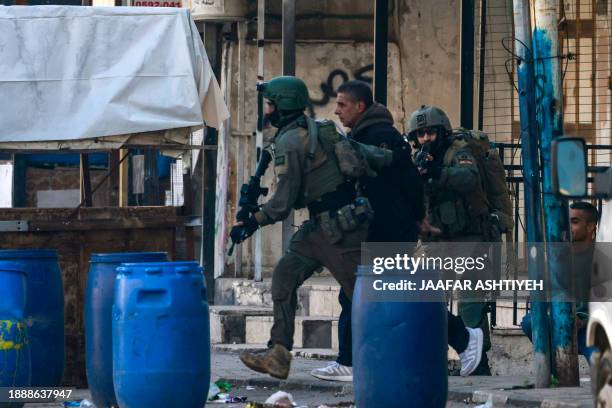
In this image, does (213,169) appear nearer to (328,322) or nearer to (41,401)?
(328,322)

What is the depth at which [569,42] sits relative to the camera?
1496 centimetres

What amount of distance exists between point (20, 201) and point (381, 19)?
1122cm

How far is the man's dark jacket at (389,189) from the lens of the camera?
10125 millimetres

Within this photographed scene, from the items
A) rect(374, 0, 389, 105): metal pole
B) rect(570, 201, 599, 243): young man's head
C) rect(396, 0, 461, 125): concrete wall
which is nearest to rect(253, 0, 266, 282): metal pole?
rect(396, 0, 461, 125): concrete wall

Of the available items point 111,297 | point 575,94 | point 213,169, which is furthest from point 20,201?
point 111,297

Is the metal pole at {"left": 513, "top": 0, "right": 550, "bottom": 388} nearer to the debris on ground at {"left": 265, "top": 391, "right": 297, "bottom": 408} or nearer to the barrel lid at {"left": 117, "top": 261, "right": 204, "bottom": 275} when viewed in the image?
the debris on ground at {"left": 265, "top": 391, "right": 297, "bottom": 408}

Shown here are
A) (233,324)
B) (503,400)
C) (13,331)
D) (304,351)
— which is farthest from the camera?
(233,324)

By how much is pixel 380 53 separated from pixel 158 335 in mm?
5053

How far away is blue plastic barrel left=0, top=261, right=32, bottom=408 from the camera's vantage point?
347 inches

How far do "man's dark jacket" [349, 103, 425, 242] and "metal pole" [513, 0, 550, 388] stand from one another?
806mm

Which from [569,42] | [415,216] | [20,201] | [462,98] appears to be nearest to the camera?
[415,216]

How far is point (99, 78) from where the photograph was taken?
10.7m

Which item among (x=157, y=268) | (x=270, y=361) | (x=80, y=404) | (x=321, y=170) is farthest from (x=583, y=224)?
(x=80, y=404)

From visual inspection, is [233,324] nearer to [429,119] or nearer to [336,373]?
[336,373]
